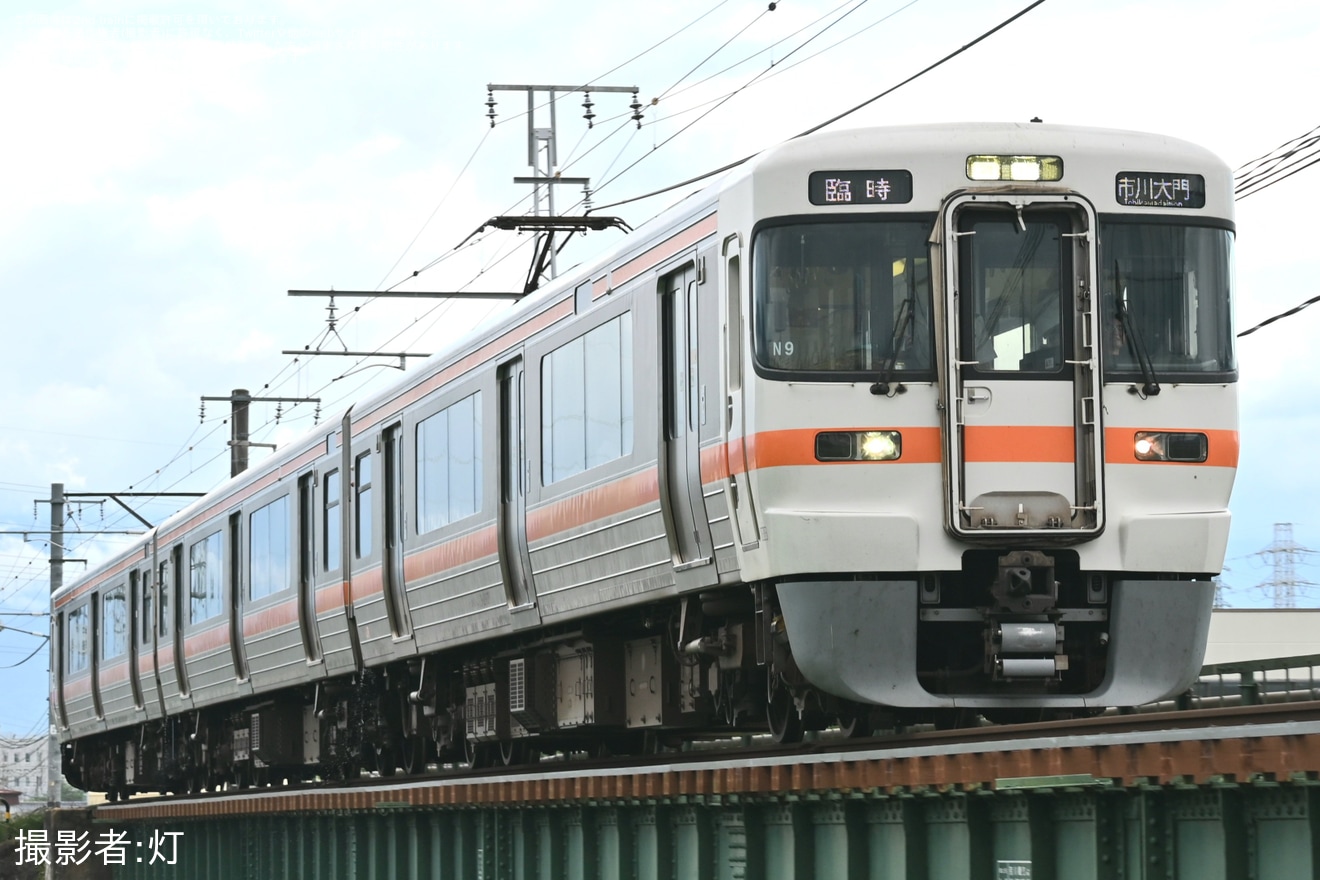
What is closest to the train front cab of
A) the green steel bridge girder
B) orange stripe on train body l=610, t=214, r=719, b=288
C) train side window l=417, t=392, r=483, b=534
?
orange stripe on train body l=610, t=214, r=719, b=288

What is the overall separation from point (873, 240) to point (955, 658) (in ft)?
6.79

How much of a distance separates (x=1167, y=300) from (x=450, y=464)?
6638mm

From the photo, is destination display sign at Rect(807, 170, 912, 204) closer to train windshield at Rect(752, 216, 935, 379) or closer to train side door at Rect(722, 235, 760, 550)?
train windshield at Rect(752, 216, 935, 379)

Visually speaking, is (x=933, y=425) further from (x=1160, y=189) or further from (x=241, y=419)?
(x=241, y=419)

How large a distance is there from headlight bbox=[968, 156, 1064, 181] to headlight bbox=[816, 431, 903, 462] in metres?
1.38

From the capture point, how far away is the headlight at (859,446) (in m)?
10.0

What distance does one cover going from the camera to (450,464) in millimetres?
15570

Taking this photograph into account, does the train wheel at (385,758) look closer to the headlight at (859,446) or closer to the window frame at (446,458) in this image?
the window frame at (446,458)

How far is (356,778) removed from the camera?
19906 mm

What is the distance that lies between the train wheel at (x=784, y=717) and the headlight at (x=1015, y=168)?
281cm

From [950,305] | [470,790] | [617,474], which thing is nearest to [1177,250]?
[950,305]

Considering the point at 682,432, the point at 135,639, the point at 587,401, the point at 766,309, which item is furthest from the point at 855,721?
the point at 135,639

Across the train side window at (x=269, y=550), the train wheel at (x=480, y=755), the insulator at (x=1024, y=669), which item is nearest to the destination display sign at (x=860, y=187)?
the insulator at (x=1024, y=669)

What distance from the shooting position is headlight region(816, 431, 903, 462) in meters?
10.0
